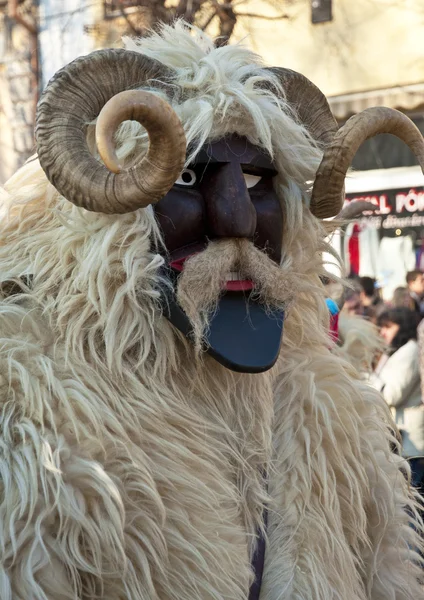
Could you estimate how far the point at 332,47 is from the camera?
31.1ft

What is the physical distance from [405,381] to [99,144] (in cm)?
360

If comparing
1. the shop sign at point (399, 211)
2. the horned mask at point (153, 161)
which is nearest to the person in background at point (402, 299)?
the shop sign at point (399, 211)

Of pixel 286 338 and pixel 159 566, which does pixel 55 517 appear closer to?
pixel 159 566

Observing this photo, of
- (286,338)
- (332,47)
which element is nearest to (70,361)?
(286,338)

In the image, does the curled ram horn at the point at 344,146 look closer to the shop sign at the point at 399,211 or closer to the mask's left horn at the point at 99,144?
the mask's left horn at the point at 99,144

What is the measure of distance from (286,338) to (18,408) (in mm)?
829

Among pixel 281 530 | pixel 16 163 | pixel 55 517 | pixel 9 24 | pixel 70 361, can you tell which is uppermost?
pixel 9 24

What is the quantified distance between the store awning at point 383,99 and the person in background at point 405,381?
3798 millimetres

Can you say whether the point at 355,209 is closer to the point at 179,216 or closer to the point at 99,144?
the point at 179,216

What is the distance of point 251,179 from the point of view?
226 centimetres

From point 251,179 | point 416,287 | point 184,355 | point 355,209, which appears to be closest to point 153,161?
point 251,179

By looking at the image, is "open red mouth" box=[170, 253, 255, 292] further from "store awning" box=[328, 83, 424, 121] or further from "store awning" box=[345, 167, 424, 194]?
"store awning" box=[328, 83, 424, 121]

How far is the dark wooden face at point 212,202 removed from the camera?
2.12 m

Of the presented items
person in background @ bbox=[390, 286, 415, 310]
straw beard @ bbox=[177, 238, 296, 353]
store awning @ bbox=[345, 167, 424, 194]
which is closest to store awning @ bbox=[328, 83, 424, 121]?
store awning @ bbox=[345, 167, 424, 194]
